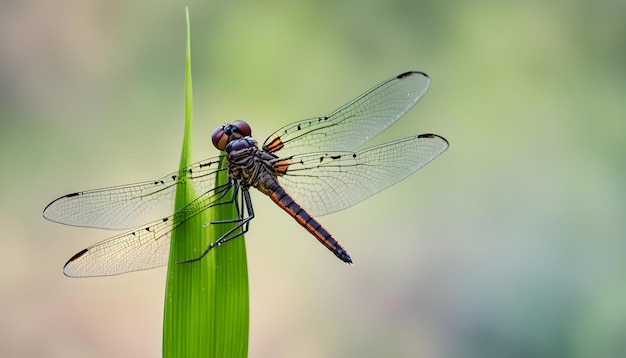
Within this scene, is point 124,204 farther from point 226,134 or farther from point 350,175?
point 350,175

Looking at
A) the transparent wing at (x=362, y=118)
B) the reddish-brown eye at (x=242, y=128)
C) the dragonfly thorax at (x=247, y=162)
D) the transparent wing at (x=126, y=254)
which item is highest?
the transparent wing at (x=362, y=118)

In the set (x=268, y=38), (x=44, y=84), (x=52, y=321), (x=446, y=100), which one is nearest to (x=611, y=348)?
(x=446, y=100)

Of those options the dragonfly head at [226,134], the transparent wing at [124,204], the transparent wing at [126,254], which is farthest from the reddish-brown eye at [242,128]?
the transparent wing at [126,254]

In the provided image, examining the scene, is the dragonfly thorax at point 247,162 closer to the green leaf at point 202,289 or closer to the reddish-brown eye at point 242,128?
the reddish-brown eye at point 242,128

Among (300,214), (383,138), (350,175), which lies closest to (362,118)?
(350,175)

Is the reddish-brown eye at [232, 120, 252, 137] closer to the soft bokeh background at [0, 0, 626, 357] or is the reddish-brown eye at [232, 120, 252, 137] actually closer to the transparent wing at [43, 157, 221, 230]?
the transparent wing at [43, 157, 221, 230]

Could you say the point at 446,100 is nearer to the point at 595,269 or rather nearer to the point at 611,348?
the point at 595,269

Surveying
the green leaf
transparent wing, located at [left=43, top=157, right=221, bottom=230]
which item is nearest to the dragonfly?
transparent wing, located at [left=43, top=157, right=221, bottom=230]
